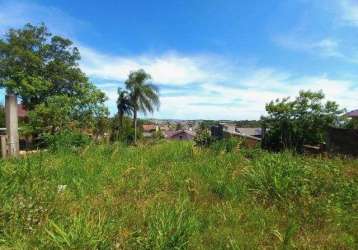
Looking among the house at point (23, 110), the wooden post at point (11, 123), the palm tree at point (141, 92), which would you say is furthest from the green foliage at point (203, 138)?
the palm tree at point (141, 92)

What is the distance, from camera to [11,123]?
838cm

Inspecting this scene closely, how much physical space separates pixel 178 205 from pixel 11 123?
18.6 ft

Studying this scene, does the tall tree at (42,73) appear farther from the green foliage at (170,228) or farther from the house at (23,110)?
the green foliage at (170,228)

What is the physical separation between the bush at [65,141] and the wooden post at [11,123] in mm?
807

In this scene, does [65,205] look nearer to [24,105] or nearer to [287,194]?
[287,194]

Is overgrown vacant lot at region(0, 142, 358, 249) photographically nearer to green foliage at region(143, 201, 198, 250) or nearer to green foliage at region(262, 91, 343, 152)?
green foliage at region(143, 201, 198, 250)

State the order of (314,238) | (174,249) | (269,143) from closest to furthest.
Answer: (174,249) → (314,238) → (269,143)

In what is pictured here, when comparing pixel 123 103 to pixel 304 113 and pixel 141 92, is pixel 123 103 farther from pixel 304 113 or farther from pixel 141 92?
pixel 304 113

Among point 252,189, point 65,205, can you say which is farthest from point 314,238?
point 65,205

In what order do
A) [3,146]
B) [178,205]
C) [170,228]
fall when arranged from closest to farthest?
[170,228] → [178,205] → [3,146]

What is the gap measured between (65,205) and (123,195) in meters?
0.94

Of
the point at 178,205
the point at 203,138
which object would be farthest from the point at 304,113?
the point at 178,205

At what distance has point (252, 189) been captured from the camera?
210 inches

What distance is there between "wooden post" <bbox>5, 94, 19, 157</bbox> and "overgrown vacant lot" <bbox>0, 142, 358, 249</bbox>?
6.91ft
